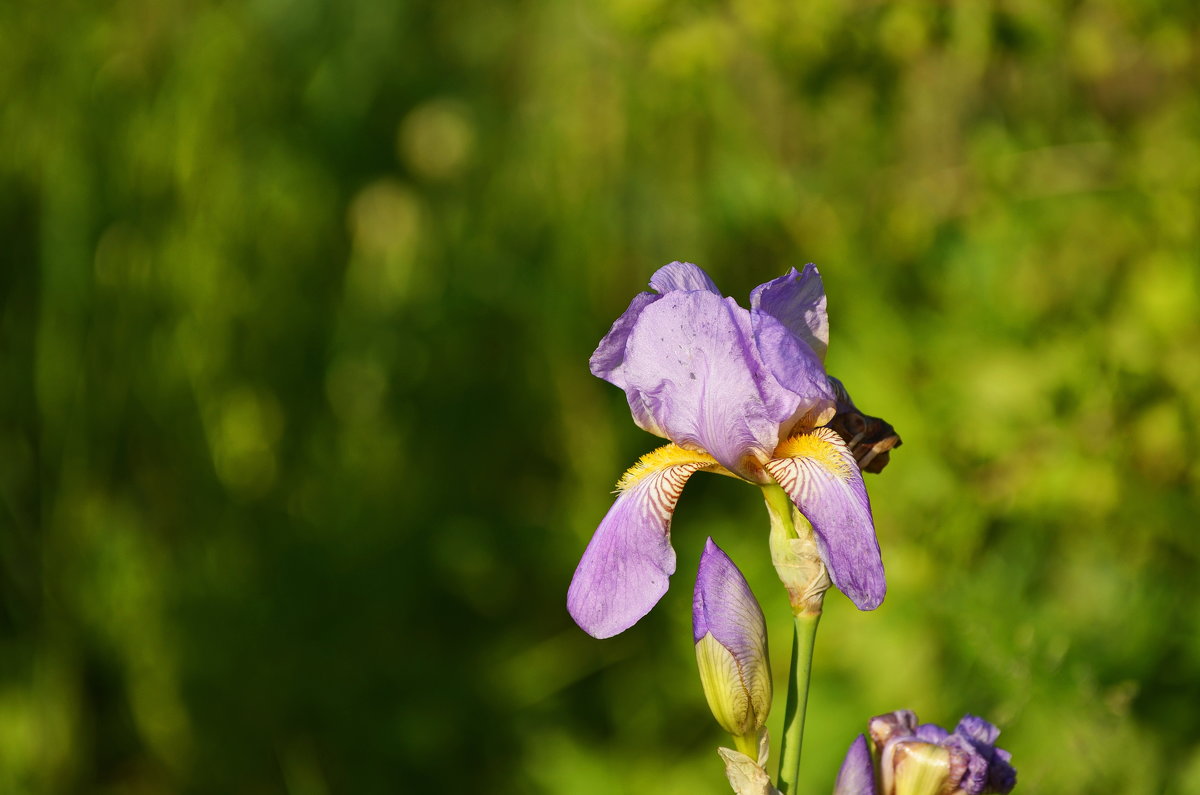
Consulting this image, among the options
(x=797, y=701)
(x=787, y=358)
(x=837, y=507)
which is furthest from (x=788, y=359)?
(x=797, y=701)

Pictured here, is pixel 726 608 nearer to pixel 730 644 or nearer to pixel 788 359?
pixel 730 644

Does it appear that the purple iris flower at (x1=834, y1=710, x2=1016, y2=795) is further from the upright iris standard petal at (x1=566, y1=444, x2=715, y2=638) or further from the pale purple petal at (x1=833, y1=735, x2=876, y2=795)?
the upright iris standard petal at (x1=566, y1=444, x2=715, y2=638)

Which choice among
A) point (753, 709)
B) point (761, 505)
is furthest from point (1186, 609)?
point (753, 709)

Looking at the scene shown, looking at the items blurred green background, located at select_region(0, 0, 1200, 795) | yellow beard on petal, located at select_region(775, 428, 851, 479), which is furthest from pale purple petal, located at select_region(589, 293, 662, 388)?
blurred green background, located at select_region(0, 0, 1200, 795)

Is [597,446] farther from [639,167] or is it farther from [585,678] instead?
[639,167]

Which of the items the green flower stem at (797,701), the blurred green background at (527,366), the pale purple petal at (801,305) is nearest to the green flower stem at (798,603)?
the green flower stem at (797,701)
